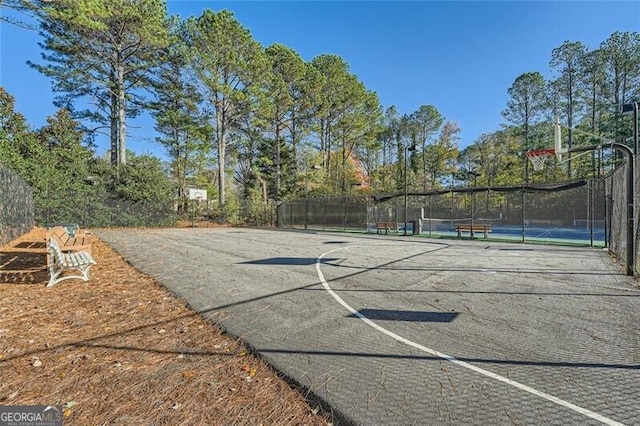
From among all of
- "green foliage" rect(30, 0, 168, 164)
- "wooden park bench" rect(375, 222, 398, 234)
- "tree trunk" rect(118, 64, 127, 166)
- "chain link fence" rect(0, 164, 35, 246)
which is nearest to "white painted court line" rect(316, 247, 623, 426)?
"chain link fence" rect(0, 164, 35, 246)

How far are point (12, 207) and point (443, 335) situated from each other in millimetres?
14960

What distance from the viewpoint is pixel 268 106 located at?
28.4 metres

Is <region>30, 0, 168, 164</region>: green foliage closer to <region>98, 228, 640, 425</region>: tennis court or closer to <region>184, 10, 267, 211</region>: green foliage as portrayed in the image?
<region>184, 10, 267, 211</region>: green foliage

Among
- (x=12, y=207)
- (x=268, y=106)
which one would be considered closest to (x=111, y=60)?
(x=268, y=106)

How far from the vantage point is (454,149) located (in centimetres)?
4381

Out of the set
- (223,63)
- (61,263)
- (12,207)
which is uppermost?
(223,63)

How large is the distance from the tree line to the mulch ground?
52.8 ft

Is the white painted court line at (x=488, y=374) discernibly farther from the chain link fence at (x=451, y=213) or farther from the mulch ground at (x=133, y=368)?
the chain link fence at (x=451, y=213)

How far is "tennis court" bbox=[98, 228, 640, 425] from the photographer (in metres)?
2.35

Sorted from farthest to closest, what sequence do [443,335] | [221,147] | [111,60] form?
[221,147] → [111,60] → [443,335]

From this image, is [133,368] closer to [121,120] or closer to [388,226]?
[388,226]

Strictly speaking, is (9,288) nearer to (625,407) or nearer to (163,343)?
(163,343)

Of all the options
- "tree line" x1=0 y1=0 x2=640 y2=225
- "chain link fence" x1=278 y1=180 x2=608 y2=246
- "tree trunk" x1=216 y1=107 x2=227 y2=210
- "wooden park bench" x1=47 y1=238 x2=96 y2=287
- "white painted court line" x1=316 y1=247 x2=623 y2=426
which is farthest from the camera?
"tree trunk" x1=216 y1=107 x2=227 y2=210

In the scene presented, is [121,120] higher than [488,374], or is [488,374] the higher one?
[121,120]
